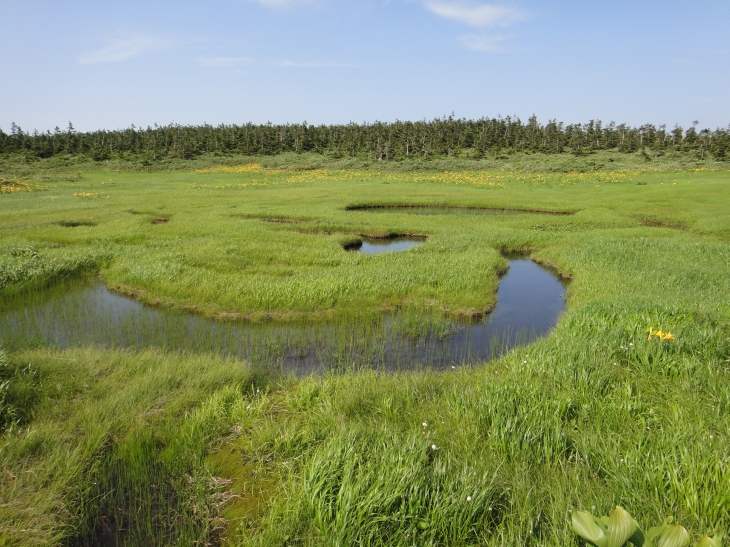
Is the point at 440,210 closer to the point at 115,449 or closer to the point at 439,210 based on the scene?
the point at 439,210

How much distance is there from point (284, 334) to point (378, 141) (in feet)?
281

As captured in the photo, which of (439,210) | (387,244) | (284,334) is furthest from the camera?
(439,210)

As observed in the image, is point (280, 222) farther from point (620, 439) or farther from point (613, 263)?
point (620, 439)

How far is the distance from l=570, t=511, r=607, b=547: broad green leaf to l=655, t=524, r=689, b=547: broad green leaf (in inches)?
13.3

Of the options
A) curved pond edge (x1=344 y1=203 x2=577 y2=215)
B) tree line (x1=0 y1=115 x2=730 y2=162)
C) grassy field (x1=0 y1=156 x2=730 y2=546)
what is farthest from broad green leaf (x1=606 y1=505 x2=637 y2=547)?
tree line (x1=0 y1=115 x2=730 y2=162)

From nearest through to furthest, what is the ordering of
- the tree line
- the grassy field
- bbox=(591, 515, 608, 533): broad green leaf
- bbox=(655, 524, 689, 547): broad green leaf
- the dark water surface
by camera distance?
bbox=(655, 524, 689, 547): broad green leaf < bbox=(591, 515, 608, 533): broad green leaf < the grassy field < the dark water surface < the tree line

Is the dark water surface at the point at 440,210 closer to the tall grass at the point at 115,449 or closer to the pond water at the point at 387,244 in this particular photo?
the pond water at the point at 387,244

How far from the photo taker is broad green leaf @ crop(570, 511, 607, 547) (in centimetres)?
268

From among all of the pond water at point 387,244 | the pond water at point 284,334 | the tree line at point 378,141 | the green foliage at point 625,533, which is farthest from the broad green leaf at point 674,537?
the tree line at point 378,141

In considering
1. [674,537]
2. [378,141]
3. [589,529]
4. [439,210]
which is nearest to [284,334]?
[589,529]

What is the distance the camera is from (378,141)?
3617 inches

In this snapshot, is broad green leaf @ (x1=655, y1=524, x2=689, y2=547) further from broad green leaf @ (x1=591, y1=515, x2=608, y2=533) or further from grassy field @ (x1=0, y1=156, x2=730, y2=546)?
grassy field @ (x1=0, y1=156, x2=730, y2=546)

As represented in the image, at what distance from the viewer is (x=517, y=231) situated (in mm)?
22719

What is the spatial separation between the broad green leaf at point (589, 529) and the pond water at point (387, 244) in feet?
59.8
